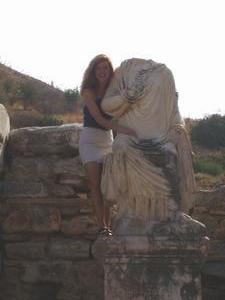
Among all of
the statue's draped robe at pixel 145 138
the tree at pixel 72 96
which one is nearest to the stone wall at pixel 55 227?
the statue's draped robe at pixel 145 138

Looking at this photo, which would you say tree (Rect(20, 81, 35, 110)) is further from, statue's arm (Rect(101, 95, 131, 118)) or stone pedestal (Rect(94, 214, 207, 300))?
stone pedestal (Rect(94, 214, 207, 300))

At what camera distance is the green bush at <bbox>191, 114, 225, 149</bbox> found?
48.9 ft

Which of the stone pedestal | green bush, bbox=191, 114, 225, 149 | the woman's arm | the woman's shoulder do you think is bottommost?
the stone pedestal

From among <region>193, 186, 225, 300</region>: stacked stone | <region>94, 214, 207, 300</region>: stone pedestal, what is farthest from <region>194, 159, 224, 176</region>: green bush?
<region>94, 214, 207, 300</region>: stone pedestal

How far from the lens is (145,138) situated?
575 cm

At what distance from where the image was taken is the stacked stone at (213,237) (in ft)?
25.0

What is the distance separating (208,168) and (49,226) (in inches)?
181

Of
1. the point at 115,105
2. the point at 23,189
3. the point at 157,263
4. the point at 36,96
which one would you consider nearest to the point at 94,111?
the point at 115,105

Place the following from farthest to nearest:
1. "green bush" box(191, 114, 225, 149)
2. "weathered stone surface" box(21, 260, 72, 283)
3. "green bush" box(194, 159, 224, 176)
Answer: "green bush" box(191, 114, 225, 149) → "green bush" box(194, 159, 224, 176) → "weathered stone surface" box(21, 260, 72, 283)

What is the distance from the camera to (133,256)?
548cm

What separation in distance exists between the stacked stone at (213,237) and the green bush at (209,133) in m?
6.94

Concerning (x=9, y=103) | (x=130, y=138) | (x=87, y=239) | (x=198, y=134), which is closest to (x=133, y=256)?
(x=130, y=138)

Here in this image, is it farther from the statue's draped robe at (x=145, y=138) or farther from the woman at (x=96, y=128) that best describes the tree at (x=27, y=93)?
the statue's draped robe at (x=145, y=138)

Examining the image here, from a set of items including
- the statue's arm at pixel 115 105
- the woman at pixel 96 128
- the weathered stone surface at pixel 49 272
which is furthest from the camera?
the weathered stone surface at pixel 49 272
